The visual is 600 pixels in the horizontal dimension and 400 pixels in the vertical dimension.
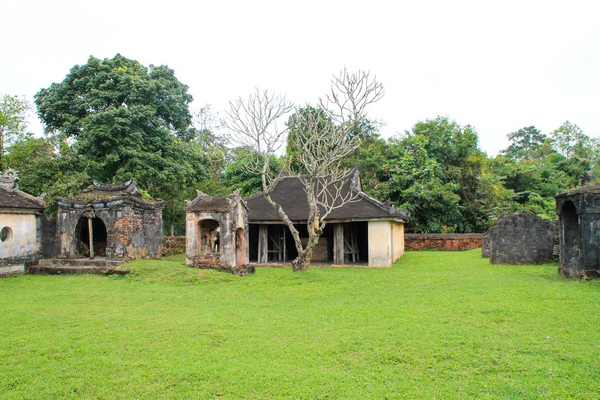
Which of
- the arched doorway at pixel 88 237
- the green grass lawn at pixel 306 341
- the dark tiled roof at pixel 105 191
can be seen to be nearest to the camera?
the green grass lawn at pixel 306 341

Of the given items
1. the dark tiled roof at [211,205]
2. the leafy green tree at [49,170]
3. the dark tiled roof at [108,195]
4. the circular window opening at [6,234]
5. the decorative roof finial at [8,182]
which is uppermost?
the leafy green tree at [49,170]

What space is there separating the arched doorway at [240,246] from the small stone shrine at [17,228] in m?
7.38

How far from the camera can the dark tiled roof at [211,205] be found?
15.6 metres

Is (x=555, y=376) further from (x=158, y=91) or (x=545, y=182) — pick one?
(x=545, y=182)

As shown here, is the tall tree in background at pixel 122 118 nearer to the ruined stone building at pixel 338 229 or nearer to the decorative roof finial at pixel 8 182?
the decorative roof finial at pixel 8 182

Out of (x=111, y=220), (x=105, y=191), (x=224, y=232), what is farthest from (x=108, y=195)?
(x=224, y=232)

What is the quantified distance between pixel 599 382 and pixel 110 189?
1631 cm

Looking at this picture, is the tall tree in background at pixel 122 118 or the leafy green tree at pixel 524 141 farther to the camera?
the leafy green tree at pixel 524 141

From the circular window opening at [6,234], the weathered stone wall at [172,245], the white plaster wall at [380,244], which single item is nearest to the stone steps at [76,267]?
the circular window opening at [6,234]

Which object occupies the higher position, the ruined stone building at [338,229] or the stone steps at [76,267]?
the ruined stone building at [338,229]

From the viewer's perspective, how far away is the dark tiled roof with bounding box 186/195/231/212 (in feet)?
51.3

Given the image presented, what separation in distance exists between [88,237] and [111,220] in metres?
3.49

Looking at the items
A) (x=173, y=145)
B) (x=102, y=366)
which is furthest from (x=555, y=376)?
(x=173, y=145)

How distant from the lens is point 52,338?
700cm
